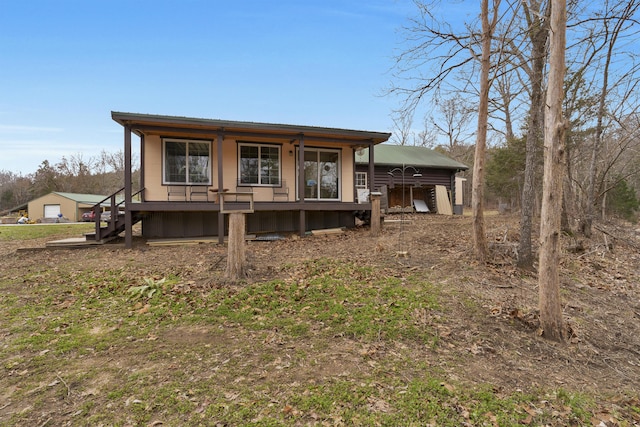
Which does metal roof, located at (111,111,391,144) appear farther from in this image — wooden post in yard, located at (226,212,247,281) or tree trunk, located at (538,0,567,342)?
tree trunk, located at (538,0,567,342)

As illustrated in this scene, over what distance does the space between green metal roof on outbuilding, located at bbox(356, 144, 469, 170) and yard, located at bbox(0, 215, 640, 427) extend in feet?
43.2

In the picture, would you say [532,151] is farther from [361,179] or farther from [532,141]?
[361,179]

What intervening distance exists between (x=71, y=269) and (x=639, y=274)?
12.1 meters

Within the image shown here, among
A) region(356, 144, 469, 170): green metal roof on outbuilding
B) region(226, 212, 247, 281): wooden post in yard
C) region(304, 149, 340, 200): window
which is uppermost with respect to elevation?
region(356, 144, 469, 170): green metal roof on outbuilding

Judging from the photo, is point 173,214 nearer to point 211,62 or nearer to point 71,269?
point 71,269

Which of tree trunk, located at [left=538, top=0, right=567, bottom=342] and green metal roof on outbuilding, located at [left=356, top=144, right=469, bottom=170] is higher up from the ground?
green metal roof on outbuilding, located at [left=356, top=144, right=469, bottom=170]

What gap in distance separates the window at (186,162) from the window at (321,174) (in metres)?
3.56

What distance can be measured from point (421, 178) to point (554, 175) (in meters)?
17.1

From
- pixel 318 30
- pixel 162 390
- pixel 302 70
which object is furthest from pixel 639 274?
pixel 302 70

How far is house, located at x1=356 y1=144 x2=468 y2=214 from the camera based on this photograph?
19.2m

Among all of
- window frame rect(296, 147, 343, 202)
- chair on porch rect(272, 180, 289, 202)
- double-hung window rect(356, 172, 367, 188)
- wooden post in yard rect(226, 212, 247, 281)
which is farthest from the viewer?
double-hung window rect(356, 172, 367, 188)

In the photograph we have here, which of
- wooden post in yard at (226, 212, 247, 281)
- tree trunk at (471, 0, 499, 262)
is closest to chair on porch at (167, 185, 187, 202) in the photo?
wooden post in yard at (226, 212, 247, 281)

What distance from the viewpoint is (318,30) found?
1134 cm

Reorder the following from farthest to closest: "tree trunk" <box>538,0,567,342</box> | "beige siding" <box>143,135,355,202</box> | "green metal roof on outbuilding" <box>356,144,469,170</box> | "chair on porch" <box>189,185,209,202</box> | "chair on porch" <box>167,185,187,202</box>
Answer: "green metal roof on outbuilding" <box>356,144,469,170</box>
"chair on porch" <box>189,185,209,202</box>
"chair on porch" <box>167,185,187,202</box>
"beige siding" <box>143,135,355,202</box>
"tree trunk" <box>538,0,567,342</box>
